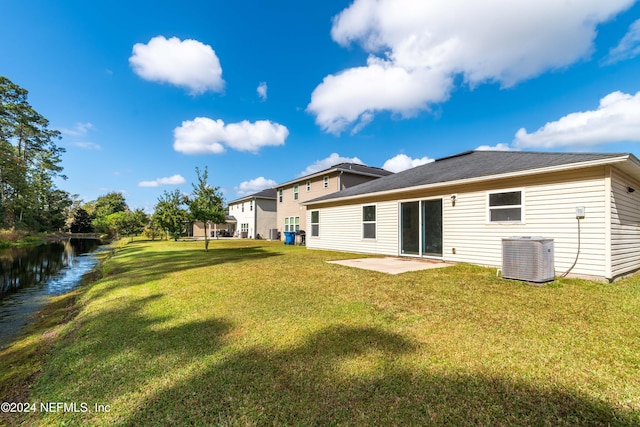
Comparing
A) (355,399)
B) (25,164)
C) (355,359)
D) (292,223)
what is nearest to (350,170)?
(292,223)

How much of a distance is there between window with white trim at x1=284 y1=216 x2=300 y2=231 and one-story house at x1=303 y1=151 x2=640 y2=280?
1075cm

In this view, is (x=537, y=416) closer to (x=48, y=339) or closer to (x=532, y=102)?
(x=48, y=339)

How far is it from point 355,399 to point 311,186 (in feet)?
60.1

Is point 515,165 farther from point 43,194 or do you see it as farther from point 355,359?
point 43,194

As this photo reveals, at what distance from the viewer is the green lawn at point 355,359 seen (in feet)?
6.24

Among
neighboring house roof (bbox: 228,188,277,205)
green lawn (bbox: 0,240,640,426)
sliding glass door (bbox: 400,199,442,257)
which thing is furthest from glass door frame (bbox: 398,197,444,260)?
neighboring house roof (bbox: 228,188,277,205)

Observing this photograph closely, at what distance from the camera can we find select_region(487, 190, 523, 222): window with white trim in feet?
22.7

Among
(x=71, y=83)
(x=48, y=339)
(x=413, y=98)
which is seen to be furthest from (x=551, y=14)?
(x=71, y=83)

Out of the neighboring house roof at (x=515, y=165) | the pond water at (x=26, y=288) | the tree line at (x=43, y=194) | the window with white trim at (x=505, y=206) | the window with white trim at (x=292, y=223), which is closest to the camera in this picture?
the pond water at (x=26, y=288)

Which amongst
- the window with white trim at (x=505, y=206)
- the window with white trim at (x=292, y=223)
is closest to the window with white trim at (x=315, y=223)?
the window with white trim at (x=292, y=223)

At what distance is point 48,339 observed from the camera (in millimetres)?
3955

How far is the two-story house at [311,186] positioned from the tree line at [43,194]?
5.70 meters

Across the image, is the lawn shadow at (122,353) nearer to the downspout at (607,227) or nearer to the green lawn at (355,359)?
the green lawn at (355,359)

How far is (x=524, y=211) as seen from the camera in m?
6.71
